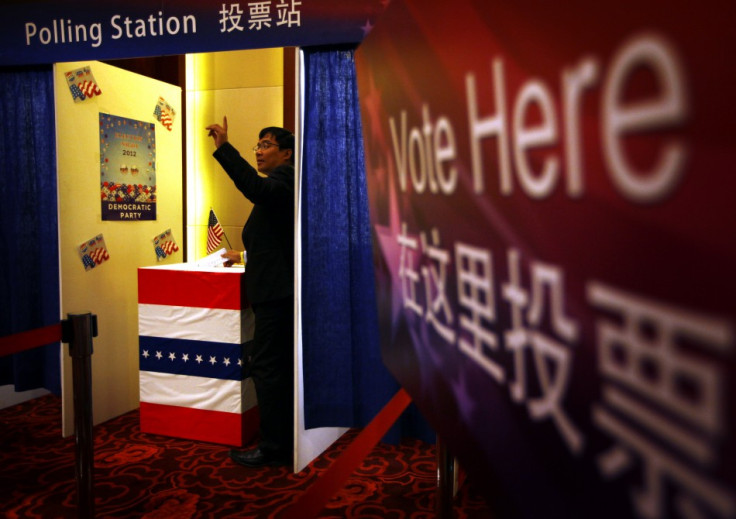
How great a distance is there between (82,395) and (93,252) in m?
1.26

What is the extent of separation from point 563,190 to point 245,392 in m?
2.55

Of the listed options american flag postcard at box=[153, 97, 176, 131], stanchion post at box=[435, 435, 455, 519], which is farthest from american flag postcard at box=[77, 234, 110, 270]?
stanchion post at box=[435, 435, 455, 519]

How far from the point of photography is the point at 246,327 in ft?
8.94

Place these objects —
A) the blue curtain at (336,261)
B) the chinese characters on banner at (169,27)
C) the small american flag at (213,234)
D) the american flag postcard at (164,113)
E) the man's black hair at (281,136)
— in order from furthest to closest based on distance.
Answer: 1. the small american flag at (213,234)
2. the american flag postcard at (164,113)
3. the man's black hair at (281,136)
4. the blue curtain at (336,261)
5. the chinese characters on banner at (169,27)

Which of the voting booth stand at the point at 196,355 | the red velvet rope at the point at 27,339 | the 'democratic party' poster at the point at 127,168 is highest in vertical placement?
the 'democratic party' poster at the point at 127,168

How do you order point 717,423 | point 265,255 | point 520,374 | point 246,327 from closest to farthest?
1. point 717,423
2. point 520,374
3. point 265,255
4. point 246,327

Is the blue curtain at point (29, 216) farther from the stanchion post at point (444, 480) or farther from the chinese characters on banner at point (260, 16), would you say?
the stanchion post at point (444, 480)

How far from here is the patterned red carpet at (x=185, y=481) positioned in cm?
214

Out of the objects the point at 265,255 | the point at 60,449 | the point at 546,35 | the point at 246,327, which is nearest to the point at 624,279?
the point at 546,35

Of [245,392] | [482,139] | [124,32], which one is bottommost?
[245,392]

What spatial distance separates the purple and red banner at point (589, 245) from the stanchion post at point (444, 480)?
30.7 inches

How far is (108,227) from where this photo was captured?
3004 millimetres

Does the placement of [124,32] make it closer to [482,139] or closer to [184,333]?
[184,333]

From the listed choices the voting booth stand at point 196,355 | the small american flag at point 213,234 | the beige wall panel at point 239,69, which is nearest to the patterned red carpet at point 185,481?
the voting booth stand at point 196,355
